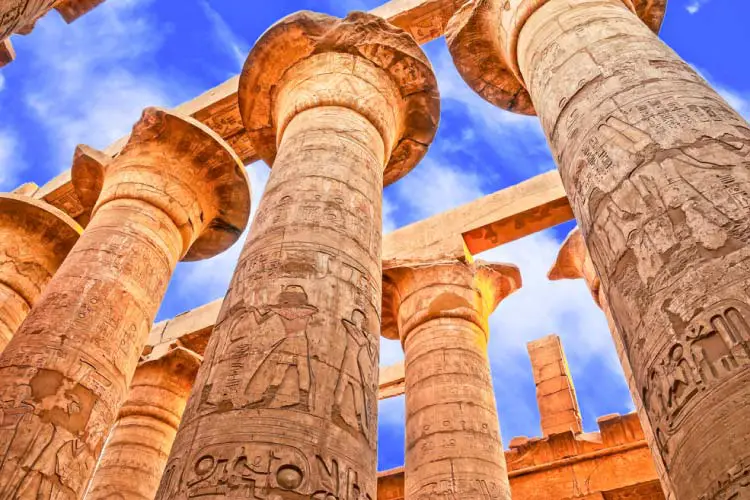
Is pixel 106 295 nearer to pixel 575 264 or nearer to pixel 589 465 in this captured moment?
pixel 575 264

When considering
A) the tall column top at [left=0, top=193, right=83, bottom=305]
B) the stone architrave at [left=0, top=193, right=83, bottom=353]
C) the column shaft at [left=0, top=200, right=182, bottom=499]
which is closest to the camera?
the column shaft at [left=0, top=200, right=182, bottom=499]

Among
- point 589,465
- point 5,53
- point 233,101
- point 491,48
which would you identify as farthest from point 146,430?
point 491,48

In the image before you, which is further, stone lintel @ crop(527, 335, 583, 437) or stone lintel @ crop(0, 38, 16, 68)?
stone lintel @ crop(527, 335, 583, 437)

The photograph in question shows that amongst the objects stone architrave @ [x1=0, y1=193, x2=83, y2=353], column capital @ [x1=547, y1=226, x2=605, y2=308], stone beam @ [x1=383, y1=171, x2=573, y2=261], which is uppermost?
stone beam @ [x1=383, y1=171, x2=573, y2=261]

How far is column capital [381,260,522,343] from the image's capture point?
8.62m

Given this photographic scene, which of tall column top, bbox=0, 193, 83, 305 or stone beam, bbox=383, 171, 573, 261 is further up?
stone beam, bbox=383, 171, 573, 261

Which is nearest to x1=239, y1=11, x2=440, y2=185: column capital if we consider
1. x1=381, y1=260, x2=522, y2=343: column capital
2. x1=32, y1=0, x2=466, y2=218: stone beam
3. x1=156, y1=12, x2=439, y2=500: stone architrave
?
x1=156, y1=12, x2=439, y2=500: stone architrave

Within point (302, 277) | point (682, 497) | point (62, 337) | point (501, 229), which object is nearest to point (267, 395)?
point (302, 277)

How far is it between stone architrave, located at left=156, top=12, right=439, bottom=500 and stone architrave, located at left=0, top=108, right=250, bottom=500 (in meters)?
1.74

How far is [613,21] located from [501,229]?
20.3 ft

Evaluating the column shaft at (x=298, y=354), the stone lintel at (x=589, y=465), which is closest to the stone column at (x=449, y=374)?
the stone lintel at (x=589, y=465)

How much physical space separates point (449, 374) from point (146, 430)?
16.3 ft

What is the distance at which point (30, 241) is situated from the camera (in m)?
8.23

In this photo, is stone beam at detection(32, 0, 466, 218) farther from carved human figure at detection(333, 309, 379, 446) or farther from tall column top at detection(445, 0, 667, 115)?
carved human figure at detection(333, 309, 379, 446)
